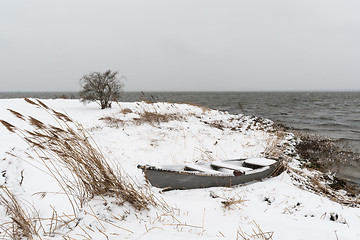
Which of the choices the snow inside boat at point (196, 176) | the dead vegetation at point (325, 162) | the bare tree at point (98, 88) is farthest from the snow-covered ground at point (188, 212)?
the bare tree at point (98, 88)

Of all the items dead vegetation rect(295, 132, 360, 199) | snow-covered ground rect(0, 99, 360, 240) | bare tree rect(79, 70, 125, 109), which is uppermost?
bare tree rect(79, 70, 125, 109)

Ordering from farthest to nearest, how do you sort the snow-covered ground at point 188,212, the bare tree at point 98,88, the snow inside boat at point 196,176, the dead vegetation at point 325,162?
1. the bare tree at point 98,88
2. the dead vegetation at point 325,162
3. the snow inside boat at point 196,176
4. the snow-covered ground at point 188,212

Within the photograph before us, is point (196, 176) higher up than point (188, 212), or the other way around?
point (196, 176)

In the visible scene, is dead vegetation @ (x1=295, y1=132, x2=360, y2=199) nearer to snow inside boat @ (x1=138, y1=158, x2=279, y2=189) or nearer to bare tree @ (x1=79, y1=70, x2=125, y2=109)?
snow inside boat @ (x1=138, y1=158, x2=279, y2=189)

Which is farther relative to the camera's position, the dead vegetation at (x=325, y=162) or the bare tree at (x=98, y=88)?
the bare tree at (x=98, y=88)

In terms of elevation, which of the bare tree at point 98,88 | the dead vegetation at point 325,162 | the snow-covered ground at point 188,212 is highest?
→ the bare tree at point 98,88

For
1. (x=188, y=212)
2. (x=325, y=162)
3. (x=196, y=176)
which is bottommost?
(x=325, y=162)

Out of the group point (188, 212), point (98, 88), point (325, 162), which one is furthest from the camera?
point (98, 88)

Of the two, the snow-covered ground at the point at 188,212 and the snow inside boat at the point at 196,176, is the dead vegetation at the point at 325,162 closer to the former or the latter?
the snow-covered ground at the point at 188,212

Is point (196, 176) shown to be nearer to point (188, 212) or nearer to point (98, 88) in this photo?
point (188, 212)

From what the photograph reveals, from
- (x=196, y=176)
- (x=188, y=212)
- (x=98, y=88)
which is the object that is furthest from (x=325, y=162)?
(x=98, y=88)

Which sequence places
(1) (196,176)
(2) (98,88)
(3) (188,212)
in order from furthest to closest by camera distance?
(2) (98,88) < (1) (196,176) < (3) (188,212)

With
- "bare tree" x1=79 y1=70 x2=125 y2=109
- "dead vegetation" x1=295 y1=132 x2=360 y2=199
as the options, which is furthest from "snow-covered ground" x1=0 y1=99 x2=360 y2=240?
"bare tree" x1=79 y1=70 x2=125 y2=109

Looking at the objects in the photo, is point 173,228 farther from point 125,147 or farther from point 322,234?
point 125,147
